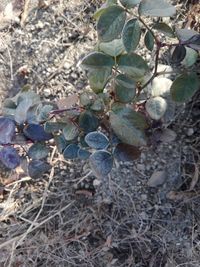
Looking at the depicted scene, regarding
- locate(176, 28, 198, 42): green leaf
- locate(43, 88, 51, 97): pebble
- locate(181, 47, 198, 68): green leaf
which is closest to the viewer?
locate(176, 28, 198, 42): green leaf

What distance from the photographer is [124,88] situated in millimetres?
1093

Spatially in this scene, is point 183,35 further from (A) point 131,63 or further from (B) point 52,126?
(B) point 52,126

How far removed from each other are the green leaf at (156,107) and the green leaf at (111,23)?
224 millimetres

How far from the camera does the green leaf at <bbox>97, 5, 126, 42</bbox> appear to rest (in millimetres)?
985

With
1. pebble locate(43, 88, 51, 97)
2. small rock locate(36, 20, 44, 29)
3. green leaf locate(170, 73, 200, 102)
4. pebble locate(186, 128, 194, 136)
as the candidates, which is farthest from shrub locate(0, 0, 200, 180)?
small rock locate(36, 20, 44, 29)

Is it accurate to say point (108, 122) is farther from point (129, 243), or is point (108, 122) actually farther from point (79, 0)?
point (79, 0)

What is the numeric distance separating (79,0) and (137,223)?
76cm

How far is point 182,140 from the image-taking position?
152cm

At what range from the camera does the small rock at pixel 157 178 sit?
5.05 ft

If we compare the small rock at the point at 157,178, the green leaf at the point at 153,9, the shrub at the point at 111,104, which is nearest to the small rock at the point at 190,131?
the small rock at the point at 157,178

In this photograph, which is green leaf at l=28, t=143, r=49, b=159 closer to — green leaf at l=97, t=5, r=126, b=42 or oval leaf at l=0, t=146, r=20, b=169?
oval leaf at l=0, t=146, r=20, b=169

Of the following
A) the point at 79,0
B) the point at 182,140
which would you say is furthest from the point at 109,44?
the point at 79,0

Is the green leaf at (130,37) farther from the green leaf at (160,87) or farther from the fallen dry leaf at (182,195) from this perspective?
the fallen dry leaf at (182,195)

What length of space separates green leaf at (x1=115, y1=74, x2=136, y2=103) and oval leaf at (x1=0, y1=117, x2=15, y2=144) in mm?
239
